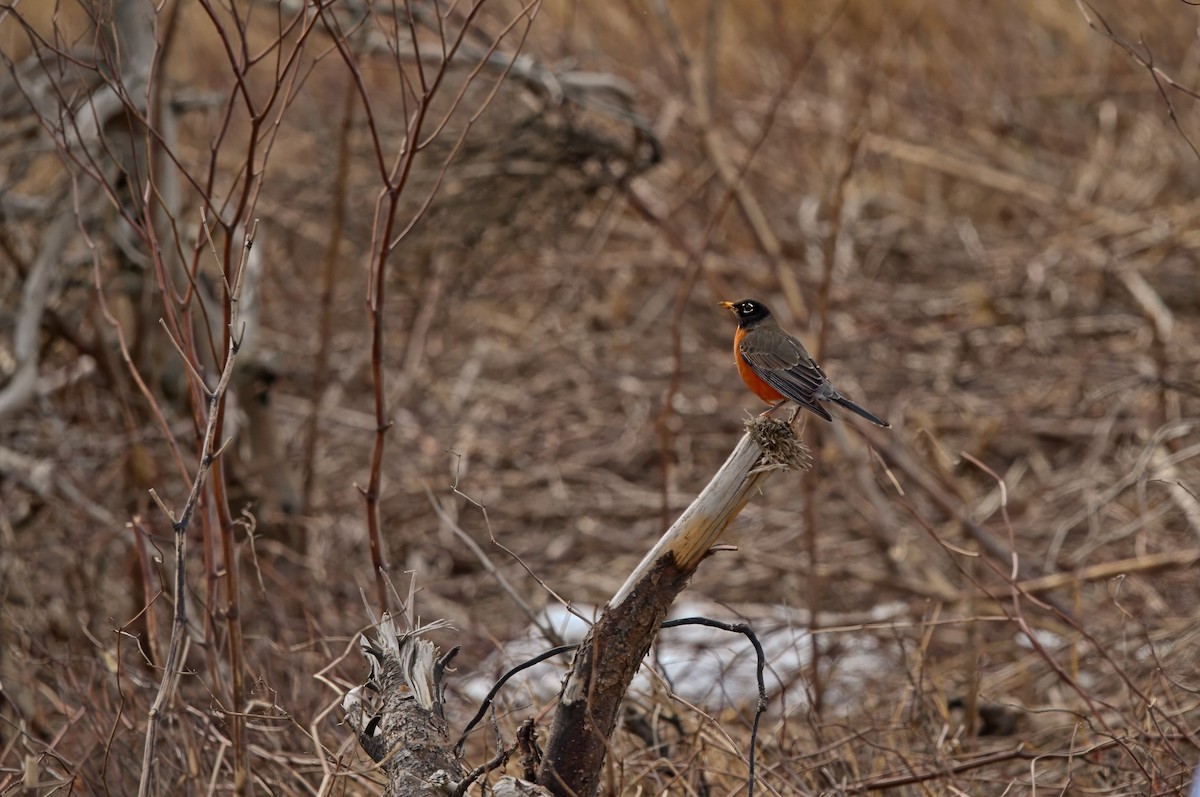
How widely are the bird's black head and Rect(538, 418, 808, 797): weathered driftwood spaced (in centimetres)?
114

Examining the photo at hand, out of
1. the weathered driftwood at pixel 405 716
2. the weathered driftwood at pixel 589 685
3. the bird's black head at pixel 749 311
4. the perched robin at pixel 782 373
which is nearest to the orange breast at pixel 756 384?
the perched robin at pixel 782 373

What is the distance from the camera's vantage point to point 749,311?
3.57 meters

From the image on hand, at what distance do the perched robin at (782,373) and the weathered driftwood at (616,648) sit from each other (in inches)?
28.2

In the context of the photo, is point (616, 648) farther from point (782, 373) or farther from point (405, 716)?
point (782, 373)

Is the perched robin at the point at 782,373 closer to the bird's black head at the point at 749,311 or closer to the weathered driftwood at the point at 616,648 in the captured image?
the bird's black head at the point at 749,311

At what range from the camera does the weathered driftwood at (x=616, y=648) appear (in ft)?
8.01

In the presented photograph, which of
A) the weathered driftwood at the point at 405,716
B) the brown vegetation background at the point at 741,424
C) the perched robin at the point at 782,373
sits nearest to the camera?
the weathered driftwood at the point at 405,716

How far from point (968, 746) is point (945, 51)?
7920mm

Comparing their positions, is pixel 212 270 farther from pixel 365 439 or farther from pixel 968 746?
pixel 968 746

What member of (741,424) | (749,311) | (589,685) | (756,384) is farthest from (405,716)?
(741,424)

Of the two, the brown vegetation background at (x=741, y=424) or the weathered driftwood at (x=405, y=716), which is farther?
the brown vegetation background at (x=741, y=424)

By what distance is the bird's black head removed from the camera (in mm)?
3537

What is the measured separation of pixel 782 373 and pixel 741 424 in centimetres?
293

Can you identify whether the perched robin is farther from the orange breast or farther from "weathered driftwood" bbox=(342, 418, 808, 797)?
"weathered driftwood" bbox=(342, 418, 808, 797)
